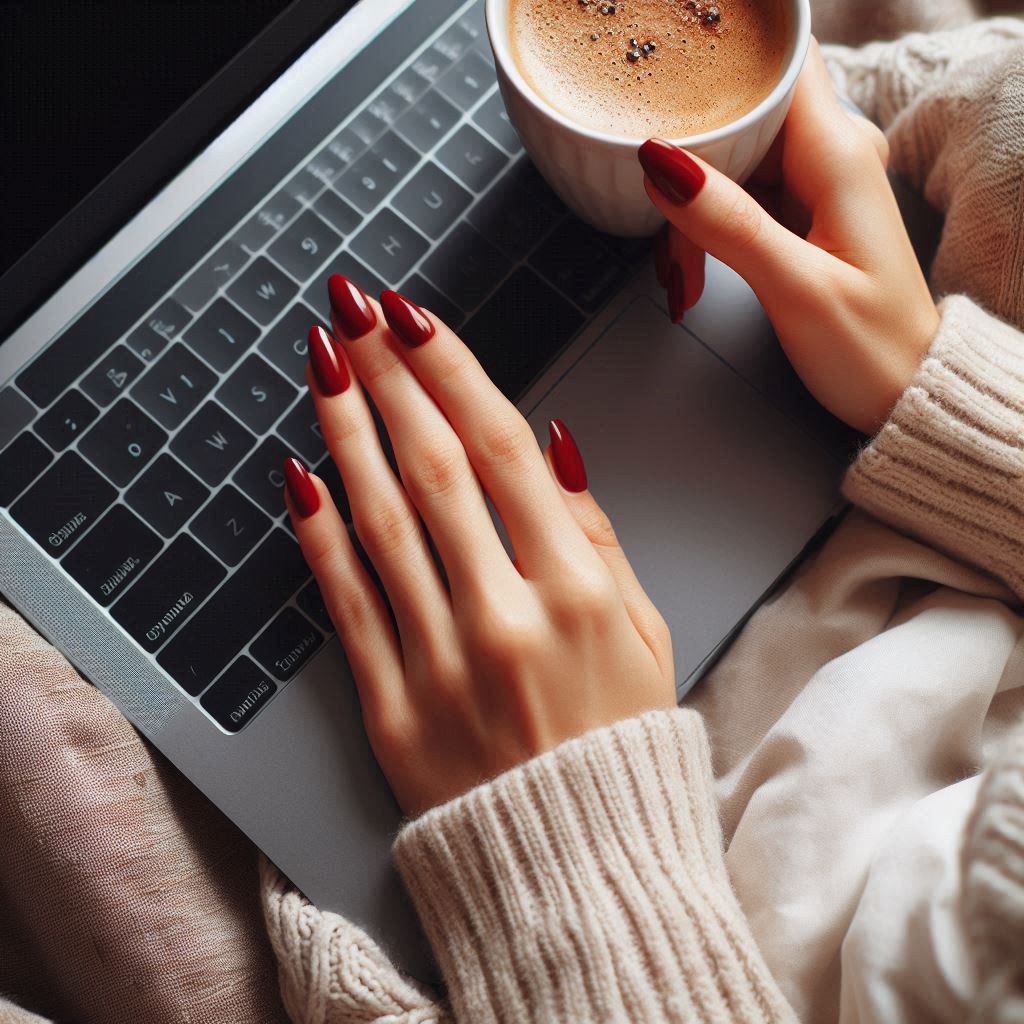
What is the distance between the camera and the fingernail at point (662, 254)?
59cm

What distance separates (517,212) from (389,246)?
0.29 feet

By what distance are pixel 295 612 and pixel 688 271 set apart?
33 cm

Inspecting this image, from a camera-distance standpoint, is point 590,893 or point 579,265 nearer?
point 590,893

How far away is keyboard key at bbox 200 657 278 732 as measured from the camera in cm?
55

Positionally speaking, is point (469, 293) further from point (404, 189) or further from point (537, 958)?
point (537, 958)

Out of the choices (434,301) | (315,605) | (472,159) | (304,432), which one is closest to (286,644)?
(315,605)

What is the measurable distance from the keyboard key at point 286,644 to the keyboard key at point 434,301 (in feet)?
0.70

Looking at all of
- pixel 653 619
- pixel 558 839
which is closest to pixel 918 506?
pixel 653 619

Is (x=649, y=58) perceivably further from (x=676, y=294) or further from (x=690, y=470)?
(x=690, y=470)

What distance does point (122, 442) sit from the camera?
57 centimetres

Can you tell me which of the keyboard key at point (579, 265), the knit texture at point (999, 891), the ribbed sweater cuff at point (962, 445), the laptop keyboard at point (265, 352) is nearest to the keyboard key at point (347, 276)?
the laptop keyboard at point (265, 352)

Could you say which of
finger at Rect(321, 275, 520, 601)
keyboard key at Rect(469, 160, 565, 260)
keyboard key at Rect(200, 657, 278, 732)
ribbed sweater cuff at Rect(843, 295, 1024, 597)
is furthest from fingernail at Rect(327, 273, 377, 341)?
ribbed sweater cuff at Rect(843, 295, 1024, 597)

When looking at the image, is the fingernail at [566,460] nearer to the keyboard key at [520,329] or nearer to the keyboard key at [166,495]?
the keyboard key at [520,329]

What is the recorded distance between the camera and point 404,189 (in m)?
0.61
